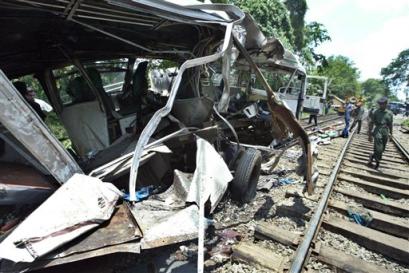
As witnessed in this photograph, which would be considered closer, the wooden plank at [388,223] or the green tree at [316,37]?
the wooden plank at [388,223]

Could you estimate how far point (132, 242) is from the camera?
280 cm

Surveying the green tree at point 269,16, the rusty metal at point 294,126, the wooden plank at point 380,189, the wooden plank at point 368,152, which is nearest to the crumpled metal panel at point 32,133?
the rusty metal at point 294,126

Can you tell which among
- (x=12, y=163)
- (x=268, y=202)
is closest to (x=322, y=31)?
(x=268, y=202)

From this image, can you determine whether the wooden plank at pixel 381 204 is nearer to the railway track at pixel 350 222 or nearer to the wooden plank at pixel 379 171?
the railway track at pixel 350 222

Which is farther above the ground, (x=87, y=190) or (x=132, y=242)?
(x=87, y=190)

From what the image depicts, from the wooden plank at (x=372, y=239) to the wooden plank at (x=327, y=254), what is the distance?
22.8 inches

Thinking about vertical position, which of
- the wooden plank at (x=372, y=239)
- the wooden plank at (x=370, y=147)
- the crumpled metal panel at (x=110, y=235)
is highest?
the crumpled metal panel at (x=110, y=235)

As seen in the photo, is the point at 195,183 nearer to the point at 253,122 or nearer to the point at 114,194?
the point at 114,194

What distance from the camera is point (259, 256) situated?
3.81 metres

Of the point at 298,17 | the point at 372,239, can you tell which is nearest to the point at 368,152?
the point at 372,239

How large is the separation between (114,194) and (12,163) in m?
1.73

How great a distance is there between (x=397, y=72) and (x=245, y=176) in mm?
104417

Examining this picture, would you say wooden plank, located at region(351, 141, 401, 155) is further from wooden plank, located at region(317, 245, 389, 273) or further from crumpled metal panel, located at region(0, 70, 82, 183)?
crumpled metal panel, located at region(0, 70, 82, 183)

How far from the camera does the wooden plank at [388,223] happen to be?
4.79 meters
